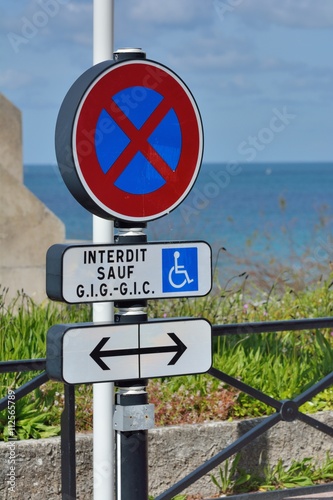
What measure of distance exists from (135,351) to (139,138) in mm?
712

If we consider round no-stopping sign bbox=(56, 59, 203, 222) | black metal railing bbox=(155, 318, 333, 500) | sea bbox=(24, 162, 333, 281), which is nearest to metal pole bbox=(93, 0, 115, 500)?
black metal railing bbox=(155, 318, 333, 500)

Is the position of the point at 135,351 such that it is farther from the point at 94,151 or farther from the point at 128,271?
the point at 94,151

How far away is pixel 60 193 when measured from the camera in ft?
283

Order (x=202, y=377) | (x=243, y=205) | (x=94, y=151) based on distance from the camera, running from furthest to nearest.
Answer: (x=243, y=205)
(x=202, y=377)
(x=94, y=151)

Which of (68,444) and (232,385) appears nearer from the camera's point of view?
(68,444)

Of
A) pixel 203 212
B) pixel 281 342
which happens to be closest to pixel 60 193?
pixel 203 212

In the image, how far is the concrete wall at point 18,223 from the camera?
9.80m

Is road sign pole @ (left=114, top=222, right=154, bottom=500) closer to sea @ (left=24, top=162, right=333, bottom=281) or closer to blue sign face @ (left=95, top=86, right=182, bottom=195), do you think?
blue sign face @ (left=95, top=86, right=182, bottom=195)

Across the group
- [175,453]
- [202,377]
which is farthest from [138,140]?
[202,377]

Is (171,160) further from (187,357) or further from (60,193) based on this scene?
(60,193)

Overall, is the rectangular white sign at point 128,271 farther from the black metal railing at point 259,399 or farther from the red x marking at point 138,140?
the black metal railing at point 259,399

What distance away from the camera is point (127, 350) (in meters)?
3.58

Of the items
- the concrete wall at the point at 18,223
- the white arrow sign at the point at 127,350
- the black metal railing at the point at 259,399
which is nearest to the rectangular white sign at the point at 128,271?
the white arrow sign at the point at 127,350

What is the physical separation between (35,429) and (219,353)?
1454 mm
